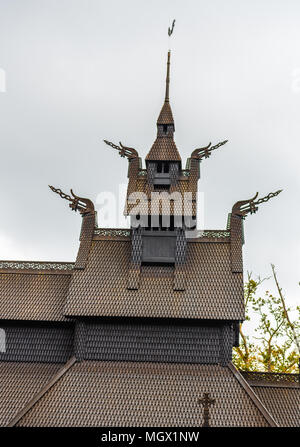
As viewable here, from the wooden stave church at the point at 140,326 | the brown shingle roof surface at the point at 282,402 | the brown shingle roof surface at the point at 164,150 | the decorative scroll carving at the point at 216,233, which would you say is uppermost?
the brown shingle roof surface at the point at 164,150

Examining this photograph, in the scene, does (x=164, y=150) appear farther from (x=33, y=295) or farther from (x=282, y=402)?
(x=282, y=402)

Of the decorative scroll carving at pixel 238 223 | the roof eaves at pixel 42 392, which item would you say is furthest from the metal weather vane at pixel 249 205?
the roof eaves at pixel 42 392

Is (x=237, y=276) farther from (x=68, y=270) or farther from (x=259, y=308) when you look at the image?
(x=259, y=308)

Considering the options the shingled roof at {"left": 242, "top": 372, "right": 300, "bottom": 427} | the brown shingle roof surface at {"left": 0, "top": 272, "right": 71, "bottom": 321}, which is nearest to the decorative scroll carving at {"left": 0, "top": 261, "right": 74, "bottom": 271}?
the brown shingle roof surface at {"left": 0, "top": 272, "right": 71, "bottom": 321}

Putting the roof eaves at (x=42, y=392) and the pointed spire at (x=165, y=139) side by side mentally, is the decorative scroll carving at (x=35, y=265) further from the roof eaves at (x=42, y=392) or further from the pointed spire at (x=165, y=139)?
the pointed spire at (x=165, y=139)

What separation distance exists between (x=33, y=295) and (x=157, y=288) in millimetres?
5273

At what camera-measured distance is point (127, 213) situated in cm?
2641

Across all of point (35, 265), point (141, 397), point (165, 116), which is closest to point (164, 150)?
point (165, 116)

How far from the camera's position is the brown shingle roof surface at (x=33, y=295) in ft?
83.6

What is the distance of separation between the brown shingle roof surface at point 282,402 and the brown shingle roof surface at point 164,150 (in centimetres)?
1016

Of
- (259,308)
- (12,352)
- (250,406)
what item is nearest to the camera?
(250,406)

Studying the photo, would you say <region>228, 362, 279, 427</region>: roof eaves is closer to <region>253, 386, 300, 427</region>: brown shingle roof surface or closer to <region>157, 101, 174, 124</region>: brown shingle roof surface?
<region>253, 386, 300, 427</region>: brown shingle roof surface

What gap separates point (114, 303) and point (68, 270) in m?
3.85
